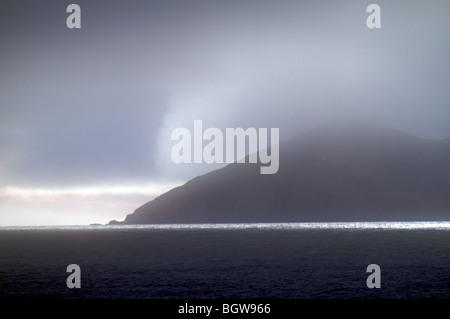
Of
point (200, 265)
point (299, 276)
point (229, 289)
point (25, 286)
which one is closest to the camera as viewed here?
point (229, 289)

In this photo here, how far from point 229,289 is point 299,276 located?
13.1 meters

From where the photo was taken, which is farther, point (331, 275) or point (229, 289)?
point (331, 275)

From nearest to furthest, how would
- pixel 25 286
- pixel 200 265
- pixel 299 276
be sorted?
1. pixel 25 286
2. pixel 299 276
3. pixel 200 265

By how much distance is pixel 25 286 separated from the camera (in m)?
58.0

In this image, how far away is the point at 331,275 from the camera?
63094mm
